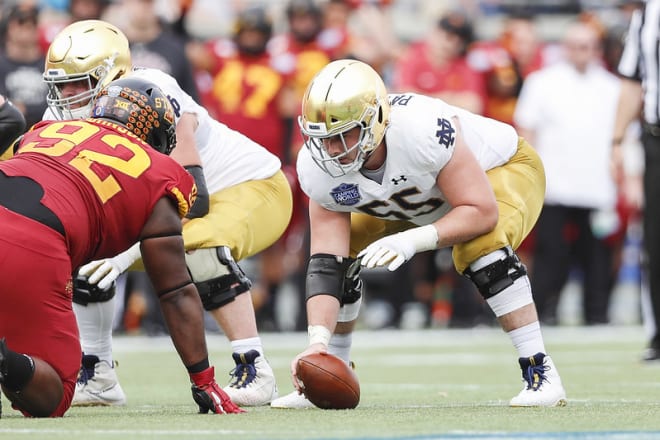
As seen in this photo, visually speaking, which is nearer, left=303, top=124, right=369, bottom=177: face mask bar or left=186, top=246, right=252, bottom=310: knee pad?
left=303, top=124, right=369, bottom=177: face mask bar

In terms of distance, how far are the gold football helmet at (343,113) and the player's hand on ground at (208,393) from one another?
0.91 meters

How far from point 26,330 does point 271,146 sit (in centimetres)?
663

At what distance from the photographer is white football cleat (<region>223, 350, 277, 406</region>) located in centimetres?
579

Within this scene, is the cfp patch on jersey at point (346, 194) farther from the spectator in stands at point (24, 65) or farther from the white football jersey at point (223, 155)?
the spectator in stands at point (24, 65)

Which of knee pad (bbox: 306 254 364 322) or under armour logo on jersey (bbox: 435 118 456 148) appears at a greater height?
under armour logo on jersey (bbox: 435 118 456 148)

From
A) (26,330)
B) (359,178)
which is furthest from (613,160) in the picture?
(26,330)

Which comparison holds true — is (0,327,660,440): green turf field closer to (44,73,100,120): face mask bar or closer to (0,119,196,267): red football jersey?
(0,119,196,267): red football jersey

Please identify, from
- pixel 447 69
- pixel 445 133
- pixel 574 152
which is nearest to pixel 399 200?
pixel 445 133

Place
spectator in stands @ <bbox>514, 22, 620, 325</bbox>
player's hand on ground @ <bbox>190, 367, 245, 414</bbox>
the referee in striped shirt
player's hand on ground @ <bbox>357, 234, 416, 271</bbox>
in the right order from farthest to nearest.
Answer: spectator in stands @ <bbox>514, 22, 620, 325</bbox>, the referee in striped shirt, player's hand on ground @ <bbox>357, 234, 416, 271</bbox>, player's hand on ground @ <bbox>190, 367, 245, 414</bbox>

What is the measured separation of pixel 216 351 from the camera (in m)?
9.49

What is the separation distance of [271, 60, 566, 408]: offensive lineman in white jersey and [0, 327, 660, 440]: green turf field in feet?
1.19

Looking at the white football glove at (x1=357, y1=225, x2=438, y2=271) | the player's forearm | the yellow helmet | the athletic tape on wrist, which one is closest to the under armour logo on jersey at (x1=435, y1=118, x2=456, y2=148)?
the white football glove at (x1=357, y1=225, x2=438, y2=271)

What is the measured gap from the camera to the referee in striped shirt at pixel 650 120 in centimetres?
812

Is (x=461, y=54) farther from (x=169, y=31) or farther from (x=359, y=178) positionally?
(x=359, y=178)
